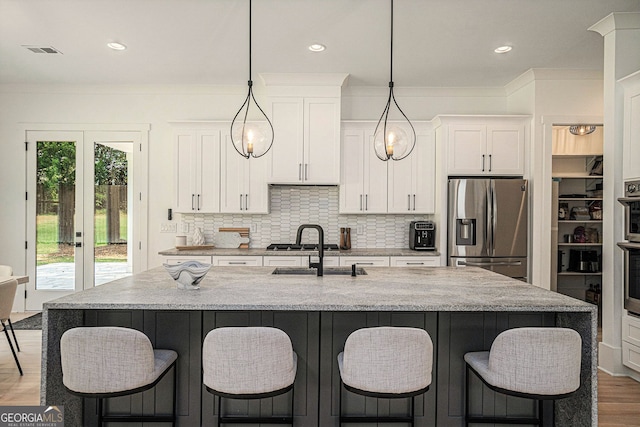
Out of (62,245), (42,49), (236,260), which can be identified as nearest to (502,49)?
(236,260)

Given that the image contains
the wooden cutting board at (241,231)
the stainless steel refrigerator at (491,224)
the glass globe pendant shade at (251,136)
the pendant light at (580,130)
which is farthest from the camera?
the pendant light at (580,130)

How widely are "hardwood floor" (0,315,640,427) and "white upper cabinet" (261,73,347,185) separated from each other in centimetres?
279

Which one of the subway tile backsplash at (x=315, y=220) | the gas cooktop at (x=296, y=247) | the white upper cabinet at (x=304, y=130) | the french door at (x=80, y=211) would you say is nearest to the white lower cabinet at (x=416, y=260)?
the subway tile backsplash at (x=315, y=220)

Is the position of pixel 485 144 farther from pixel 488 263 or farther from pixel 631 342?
pixel 631 342

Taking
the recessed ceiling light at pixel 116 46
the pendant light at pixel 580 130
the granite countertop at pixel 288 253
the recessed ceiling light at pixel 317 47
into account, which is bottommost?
the granite countertop at pixel 288 253

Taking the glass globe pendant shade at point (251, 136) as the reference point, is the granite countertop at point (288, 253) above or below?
below

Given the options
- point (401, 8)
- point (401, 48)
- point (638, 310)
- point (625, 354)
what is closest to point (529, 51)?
point (401, 48)

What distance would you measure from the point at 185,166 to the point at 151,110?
96cm

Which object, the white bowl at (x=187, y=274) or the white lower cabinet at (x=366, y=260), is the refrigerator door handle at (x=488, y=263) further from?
the white bowl at (x=187, y=274)

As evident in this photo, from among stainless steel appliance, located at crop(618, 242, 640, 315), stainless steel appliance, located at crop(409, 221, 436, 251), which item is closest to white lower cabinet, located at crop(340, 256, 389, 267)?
stainless steel appliance, located at crop(409, 221, 436, 251)

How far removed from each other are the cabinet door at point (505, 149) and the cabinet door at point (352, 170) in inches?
54.9

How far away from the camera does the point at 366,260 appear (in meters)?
4.56

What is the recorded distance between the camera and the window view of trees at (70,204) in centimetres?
512

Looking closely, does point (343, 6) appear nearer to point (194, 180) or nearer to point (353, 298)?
point (353, 298)
